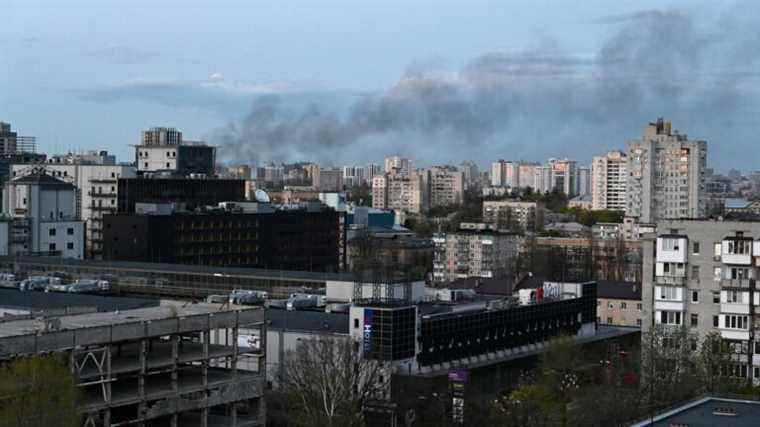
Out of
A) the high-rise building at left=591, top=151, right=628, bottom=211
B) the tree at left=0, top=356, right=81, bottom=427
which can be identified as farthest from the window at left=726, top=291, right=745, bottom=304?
the high-rise building at left=591, top=151, right=628, bottom=211

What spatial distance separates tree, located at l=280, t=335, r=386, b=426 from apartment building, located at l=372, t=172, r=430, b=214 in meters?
90.5

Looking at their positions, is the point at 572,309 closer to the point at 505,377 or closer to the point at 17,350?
the point at 505,377

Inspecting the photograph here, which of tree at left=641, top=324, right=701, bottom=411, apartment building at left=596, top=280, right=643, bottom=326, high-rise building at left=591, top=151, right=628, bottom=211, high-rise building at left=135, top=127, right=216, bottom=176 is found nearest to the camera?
tree at left=641, top=324, right=701, bottom=411

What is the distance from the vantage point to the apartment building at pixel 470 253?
63.7m

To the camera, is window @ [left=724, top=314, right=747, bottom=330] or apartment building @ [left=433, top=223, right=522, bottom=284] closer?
window @ [left=724, top=314, right=747, bottom=330]

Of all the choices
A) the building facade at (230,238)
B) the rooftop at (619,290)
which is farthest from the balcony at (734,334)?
the building facade at (230,238)

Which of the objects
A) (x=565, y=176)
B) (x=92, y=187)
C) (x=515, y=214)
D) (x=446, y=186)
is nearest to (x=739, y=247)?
(x=92, y=187)

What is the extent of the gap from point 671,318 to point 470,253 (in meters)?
39.1

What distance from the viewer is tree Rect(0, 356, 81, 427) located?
13305 mm

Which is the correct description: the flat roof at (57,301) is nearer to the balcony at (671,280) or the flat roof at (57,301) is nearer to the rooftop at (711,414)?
the balcony at (671,280)

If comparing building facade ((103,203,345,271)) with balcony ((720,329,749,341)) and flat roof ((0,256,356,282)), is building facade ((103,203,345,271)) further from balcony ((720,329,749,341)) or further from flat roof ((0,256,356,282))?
balcony ((720,329,749,341))

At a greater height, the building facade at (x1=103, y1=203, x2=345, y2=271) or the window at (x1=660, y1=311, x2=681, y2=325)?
the building facade at (x1=103, y1=203, x2=345, y2=271)

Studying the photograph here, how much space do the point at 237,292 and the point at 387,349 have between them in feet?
32.3

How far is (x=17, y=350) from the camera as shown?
15.1m
